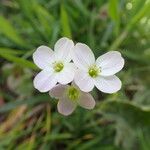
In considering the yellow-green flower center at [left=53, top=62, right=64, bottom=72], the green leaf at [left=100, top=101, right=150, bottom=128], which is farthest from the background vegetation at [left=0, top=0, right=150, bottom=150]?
the yellow-green flower center at [left=53, top=62, right=64, bottom=72]

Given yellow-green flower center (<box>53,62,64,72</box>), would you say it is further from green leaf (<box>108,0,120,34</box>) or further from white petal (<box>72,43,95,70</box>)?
green leaf (<box>108,0,120,34</box>)

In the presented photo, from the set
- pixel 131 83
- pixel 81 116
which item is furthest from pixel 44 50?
pixel 131 83

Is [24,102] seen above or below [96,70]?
below

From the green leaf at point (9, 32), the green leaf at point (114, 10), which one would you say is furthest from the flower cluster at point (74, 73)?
the green leaf at point (9, 32)

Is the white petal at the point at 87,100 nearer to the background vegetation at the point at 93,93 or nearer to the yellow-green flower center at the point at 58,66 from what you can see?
the yellow-green flower center at the point at 58,66

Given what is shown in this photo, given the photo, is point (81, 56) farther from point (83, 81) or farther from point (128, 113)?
point (128, 113)

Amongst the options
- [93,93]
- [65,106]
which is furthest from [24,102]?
[65,106]

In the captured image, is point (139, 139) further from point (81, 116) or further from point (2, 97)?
point (2, 97)
